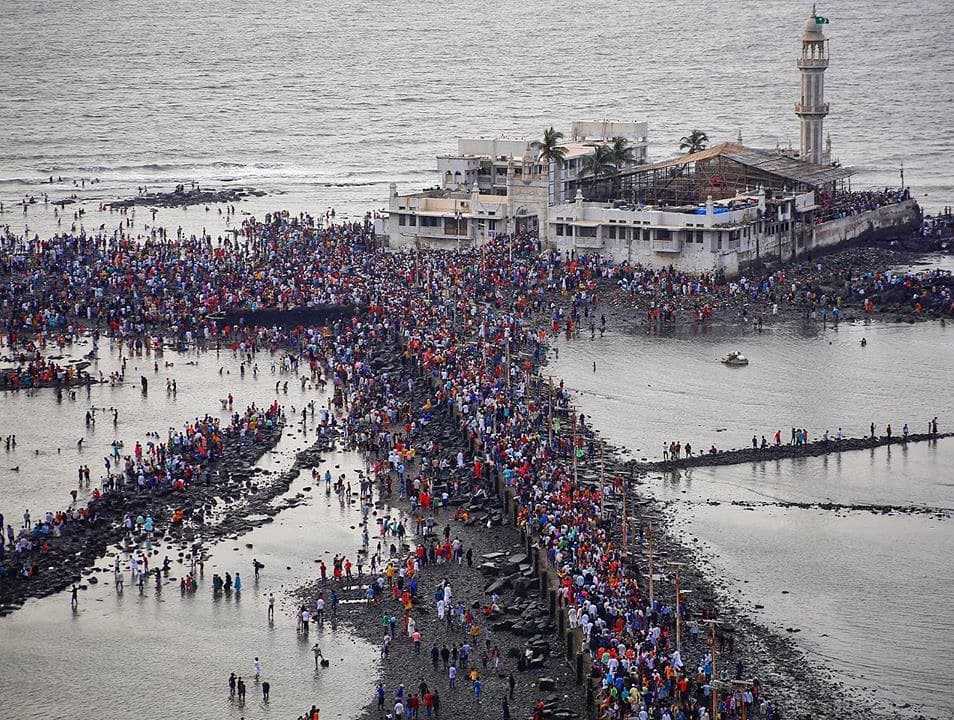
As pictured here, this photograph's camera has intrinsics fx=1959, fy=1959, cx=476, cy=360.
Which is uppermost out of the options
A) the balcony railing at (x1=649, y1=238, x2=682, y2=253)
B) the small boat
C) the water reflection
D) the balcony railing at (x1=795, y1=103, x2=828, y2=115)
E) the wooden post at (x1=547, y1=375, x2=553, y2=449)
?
the balcony railing at (x1=795, y1=103, x2=828, y2=115)

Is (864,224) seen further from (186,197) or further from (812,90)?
(186,197)

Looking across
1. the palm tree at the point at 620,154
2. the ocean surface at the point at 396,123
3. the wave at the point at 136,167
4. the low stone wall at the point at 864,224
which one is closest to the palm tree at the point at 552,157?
the palm tree at the point at 620,154

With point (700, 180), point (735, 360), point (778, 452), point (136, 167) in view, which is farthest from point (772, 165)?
point (136, 167)

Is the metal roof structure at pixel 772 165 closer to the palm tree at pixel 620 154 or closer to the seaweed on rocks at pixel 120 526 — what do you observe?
the palm tree at pixel 620 154

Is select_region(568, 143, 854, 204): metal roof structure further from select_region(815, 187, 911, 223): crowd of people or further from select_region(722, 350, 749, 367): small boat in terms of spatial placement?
select_region(722, 350, 749, 367): small boat

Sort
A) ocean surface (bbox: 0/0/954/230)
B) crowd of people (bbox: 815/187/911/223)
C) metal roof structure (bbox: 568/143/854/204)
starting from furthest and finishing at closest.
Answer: ocean surface (bbox: 0/0/954/230), crowd of people (bbox: 815/187/911/223), metal roof structure (bbox: 568/143/854/204)

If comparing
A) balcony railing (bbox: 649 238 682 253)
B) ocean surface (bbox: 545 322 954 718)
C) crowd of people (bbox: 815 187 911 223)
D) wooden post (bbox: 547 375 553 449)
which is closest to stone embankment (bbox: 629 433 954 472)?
ocean surface (bbox: 545 322 954 718)
